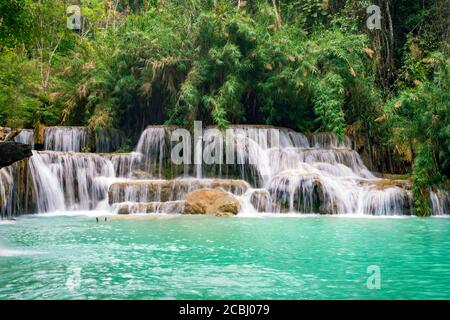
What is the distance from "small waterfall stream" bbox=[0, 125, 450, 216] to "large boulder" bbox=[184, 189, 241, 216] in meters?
0.35

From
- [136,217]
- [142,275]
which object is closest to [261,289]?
[142,275]

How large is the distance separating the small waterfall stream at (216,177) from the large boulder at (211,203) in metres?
0.35

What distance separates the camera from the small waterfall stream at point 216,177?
1434 centimetres

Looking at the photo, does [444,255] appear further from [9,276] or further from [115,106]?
[115,106]

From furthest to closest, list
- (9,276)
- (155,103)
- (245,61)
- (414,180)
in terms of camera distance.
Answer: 1. (155,103)
2. (245,61)
3. (414,180)
4. (9,276)

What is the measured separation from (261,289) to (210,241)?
3.39 m

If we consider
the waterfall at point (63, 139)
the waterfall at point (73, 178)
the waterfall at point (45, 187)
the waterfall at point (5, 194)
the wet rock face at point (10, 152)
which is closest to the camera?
the wet rock face at point (10, 152)

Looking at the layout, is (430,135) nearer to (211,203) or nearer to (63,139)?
(211,203)

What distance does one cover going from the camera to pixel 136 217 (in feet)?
41.7

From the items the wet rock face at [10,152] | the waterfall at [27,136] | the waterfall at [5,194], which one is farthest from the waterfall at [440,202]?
the waterfall at [27,136]

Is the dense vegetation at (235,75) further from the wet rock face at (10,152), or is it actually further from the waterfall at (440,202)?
the wet rock face at (10,152)

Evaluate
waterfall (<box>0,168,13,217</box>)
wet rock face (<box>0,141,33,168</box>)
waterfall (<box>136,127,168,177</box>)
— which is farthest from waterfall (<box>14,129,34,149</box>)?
wet rock face (<box>0,141,33,168</box>)

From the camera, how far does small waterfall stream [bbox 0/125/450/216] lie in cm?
1434

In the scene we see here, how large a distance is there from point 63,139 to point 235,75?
6657mm
